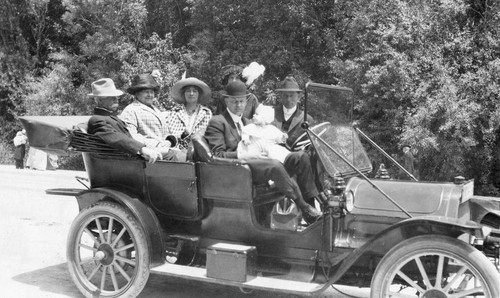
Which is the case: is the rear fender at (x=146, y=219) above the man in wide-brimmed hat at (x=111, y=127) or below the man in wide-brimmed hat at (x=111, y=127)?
below

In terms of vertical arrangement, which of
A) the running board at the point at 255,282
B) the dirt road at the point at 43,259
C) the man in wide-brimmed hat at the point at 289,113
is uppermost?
the man in wide-brimmed hat at the point at 289,113

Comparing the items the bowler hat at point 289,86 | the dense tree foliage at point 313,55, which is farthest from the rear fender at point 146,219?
the dense tree foliage at point 313,55

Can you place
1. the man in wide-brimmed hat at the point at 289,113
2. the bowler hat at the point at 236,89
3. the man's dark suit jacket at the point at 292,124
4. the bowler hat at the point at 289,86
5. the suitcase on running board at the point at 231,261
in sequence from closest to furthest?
the suitcase on running board at the point at 231,261, the bowler hat at the point at 236,89, the man's dark suit jacket at the point at 292,124, the man in wide-brimmed hat at the point at 289,113, the bowler hat at the point at 289,86

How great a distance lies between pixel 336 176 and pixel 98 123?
2.06 m

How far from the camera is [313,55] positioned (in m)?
19.6

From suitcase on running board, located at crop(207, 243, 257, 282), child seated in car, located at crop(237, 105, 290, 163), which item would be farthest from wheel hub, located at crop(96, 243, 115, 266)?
child seated in car, located at crop(237, 105, 290, 163)

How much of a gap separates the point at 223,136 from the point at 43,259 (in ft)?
9.01

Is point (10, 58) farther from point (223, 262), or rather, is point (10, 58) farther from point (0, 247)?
point (223, 262)

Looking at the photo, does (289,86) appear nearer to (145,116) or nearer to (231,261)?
(145,116)

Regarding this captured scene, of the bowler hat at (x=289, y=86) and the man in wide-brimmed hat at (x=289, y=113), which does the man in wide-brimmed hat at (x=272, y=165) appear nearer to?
the man in wide-brimmed hat at (x=289, y=113)

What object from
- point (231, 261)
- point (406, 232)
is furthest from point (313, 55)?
point (406, 232)

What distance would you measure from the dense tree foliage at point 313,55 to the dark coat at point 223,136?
367 inches

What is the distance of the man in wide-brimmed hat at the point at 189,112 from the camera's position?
632cm

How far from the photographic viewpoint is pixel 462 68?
1452cm
